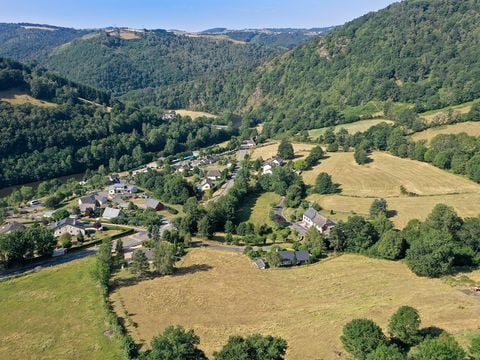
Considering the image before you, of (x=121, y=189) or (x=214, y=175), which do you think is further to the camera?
(x=214, y=175)

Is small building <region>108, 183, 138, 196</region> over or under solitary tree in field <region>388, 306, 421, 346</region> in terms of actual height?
under

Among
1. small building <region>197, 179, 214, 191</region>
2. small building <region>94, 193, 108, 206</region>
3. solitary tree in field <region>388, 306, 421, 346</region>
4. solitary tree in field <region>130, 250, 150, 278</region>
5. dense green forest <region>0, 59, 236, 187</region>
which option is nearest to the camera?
solitary tree in field <region>388, 306, 421, 346</region>

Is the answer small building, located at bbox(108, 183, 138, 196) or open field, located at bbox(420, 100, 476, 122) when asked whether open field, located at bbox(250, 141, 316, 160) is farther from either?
small building, located at bbox(108, 183, 138, 196)

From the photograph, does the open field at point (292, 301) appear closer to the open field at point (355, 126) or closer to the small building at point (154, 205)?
the small building at point (154, 205)

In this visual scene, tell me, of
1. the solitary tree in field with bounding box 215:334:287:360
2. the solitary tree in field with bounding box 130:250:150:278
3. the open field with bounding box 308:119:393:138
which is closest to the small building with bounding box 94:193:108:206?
the solitary tree in field with bounding box 130:250:150:278

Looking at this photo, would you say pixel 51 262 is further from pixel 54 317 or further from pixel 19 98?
pixel 19 98

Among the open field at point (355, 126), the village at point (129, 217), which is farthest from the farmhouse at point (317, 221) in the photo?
the open field at point (355, 126)

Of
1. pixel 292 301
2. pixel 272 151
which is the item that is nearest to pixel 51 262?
pixel 292 301
